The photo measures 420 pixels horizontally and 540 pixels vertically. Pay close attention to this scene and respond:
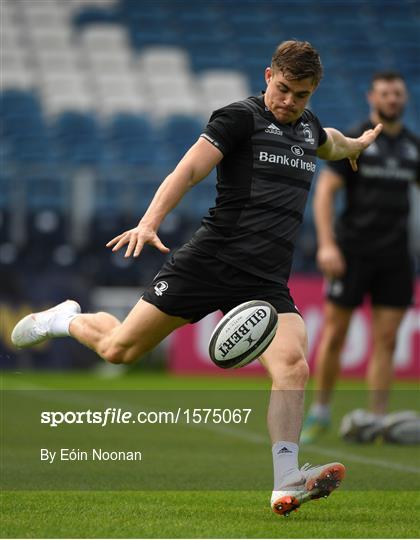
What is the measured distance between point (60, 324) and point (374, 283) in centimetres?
301

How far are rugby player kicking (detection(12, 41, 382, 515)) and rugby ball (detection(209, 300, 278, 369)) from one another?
0.49 ft

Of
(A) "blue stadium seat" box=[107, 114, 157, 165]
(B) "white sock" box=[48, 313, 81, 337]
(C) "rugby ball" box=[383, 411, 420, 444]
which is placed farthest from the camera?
(A) "blue stadium seat" box=[107, 114, 157, 165]

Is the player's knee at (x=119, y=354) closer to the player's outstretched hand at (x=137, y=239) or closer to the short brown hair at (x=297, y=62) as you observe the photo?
the player's outstretched hand at (x=137, y=239)

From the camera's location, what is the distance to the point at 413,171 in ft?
26.6

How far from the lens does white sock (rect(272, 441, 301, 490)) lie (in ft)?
15.1

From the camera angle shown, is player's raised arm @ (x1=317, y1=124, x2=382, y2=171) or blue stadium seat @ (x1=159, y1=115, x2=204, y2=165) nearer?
player's raised arm @ (x1=317, y1=124, x2=382, y2=171)

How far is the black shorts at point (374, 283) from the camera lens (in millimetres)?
8016

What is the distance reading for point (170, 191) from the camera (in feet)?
15.2

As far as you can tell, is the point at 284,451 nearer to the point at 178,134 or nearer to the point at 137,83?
the point at 178,134

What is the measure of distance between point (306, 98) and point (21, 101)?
12.6 m

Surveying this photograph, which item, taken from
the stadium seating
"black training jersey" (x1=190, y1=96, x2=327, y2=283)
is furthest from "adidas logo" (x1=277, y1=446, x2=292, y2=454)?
the stadium seating

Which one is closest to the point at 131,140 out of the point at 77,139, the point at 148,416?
the point at 77,139

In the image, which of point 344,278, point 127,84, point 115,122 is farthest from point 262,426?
point 127,84

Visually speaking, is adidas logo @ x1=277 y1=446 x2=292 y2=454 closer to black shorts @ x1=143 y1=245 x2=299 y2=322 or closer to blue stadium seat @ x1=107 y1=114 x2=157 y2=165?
black shorts @ x1=143 y1=245 x2=299 y2=322
